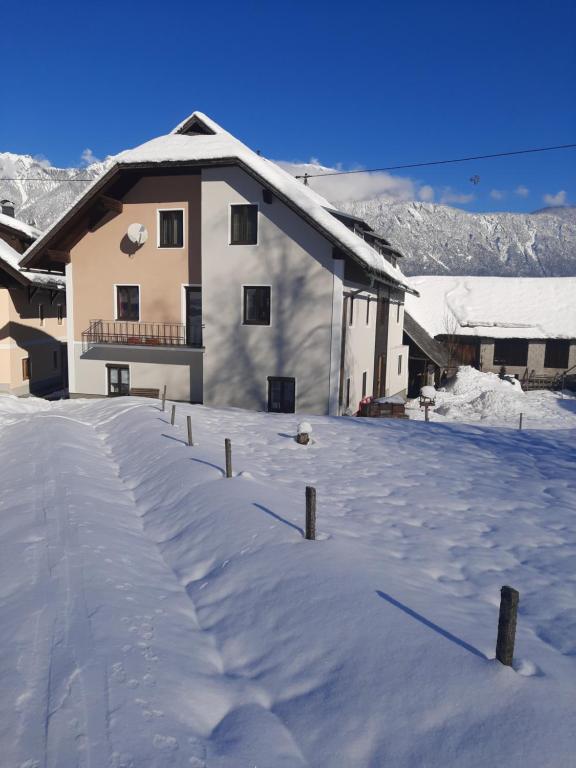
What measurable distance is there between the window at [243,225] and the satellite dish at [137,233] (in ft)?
13.5

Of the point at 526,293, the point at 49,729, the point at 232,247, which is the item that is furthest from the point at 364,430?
the point at 526,293

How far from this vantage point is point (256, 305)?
19750 mm

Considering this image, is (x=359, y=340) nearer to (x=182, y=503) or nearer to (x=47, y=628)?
(x=182, y=503)

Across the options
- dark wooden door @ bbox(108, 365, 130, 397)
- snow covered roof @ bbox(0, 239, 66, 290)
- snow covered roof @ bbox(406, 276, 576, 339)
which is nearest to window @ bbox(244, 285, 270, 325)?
dark wooden door @ bbox(108, 365, 130, 397)

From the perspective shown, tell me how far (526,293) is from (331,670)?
43.3 metres

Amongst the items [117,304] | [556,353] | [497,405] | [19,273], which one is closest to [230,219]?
[117,304]

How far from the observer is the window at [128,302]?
21766 mm

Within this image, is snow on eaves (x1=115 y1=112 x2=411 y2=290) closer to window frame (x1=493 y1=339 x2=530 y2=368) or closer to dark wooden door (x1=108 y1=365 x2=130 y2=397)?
dark wooden door (x1=108 y1=365 x2=130 y2=397)

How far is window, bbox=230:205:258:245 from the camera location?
63.4 ft

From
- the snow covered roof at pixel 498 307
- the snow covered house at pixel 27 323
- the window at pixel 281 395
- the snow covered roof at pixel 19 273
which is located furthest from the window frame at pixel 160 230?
the snow covered roof at pixel 498 307

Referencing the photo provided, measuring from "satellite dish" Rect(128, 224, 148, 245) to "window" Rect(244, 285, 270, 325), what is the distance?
5.20 metres

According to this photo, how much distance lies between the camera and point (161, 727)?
171 inches

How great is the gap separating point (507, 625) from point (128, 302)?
67.2 ft

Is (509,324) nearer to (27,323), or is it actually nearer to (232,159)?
(232,159)
